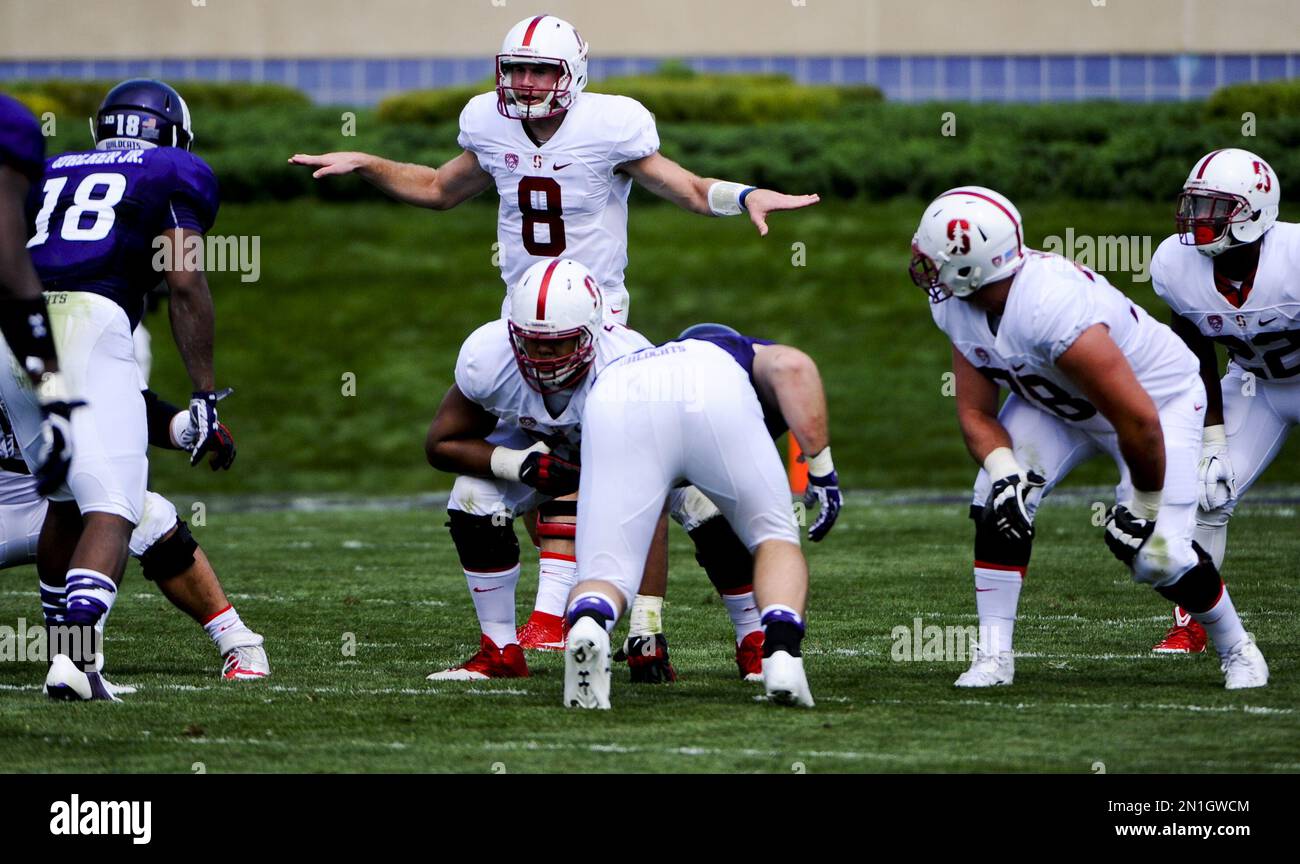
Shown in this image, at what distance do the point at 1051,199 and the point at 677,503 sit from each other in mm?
17242

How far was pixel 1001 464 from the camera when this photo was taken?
5.69 metres

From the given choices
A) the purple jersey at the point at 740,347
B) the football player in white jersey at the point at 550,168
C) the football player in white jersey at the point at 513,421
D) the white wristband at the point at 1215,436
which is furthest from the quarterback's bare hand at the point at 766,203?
the white wristband at the point at 1215,436

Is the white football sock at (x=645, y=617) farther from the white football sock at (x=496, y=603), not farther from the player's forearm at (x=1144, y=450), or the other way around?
the player's forearm at (x=1144, y=450)

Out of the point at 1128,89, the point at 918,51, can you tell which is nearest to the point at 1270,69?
the point at 1128,89

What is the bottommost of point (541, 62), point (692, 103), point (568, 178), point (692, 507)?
point (692, 507)

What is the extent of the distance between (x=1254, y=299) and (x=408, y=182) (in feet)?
10.6

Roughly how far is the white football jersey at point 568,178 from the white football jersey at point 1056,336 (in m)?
1.46

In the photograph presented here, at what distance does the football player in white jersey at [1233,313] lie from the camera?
6.77 meters

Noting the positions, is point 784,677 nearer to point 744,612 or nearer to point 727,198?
point 744,612

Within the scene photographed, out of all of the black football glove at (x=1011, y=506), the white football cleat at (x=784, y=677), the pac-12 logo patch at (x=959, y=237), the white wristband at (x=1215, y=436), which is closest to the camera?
the white football cleat at (x=784, y=677)

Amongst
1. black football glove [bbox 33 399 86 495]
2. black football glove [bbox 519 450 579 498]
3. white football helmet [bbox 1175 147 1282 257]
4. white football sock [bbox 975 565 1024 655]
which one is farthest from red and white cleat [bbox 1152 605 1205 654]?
black football glove [bbox 33 399 86 495]

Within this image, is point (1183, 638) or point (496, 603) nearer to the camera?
point (496, 603)

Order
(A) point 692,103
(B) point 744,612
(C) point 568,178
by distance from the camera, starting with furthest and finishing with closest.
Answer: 1. (A) point 692,103
2. (C) point 568,178
3. (B) point 744,612

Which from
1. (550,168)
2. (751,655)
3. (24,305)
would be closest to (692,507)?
(751,655)
